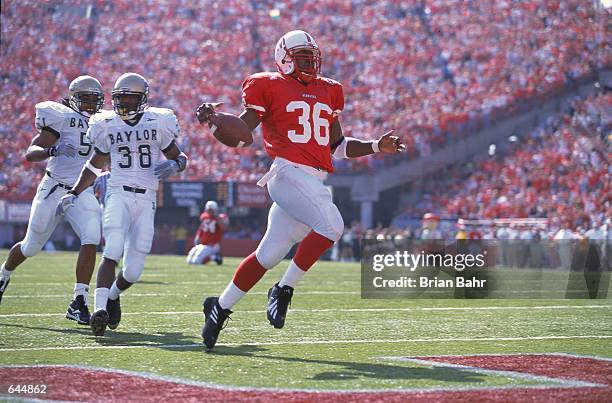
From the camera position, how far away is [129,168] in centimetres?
679

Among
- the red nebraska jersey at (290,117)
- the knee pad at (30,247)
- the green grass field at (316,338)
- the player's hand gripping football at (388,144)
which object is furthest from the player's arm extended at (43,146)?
the player's hand gripping football at (388,144)

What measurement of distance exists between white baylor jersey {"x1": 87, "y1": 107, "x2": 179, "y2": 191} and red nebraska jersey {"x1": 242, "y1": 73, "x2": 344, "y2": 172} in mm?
1272

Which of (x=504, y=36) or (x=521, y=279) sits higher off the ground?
(x=504, y=36)

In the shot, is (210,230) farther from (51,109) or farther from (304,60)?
(304,60)

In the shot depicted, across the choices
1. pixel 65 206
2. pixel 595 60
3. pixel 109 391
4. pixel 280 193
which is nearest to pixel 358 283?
pixel 65 206

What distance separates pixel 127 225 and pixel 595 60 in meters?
19.4

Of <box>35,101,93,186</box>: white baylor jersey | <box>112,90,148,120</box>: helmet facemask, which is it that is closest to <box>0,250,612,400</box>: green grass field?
<box>35,101,93,186</box>: white baylor jersey

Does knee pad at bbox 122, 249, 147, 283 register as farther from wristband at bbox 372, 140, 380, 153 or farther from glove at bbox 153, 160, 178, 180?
wristband at bbox 372, 140, 380, 153

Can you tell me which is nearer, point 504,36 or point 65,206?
point 65,206

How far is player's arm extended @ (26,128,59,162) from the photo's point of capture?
7.54m

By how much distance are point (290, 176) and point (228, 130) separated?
19.7 inches

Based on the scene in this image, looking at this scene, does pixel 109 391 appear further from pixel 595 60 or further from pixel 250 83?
pixel 595 60

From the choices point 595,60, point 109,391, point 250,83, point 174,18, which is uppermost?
point 174,18

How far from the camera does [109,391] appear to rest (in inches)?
167
